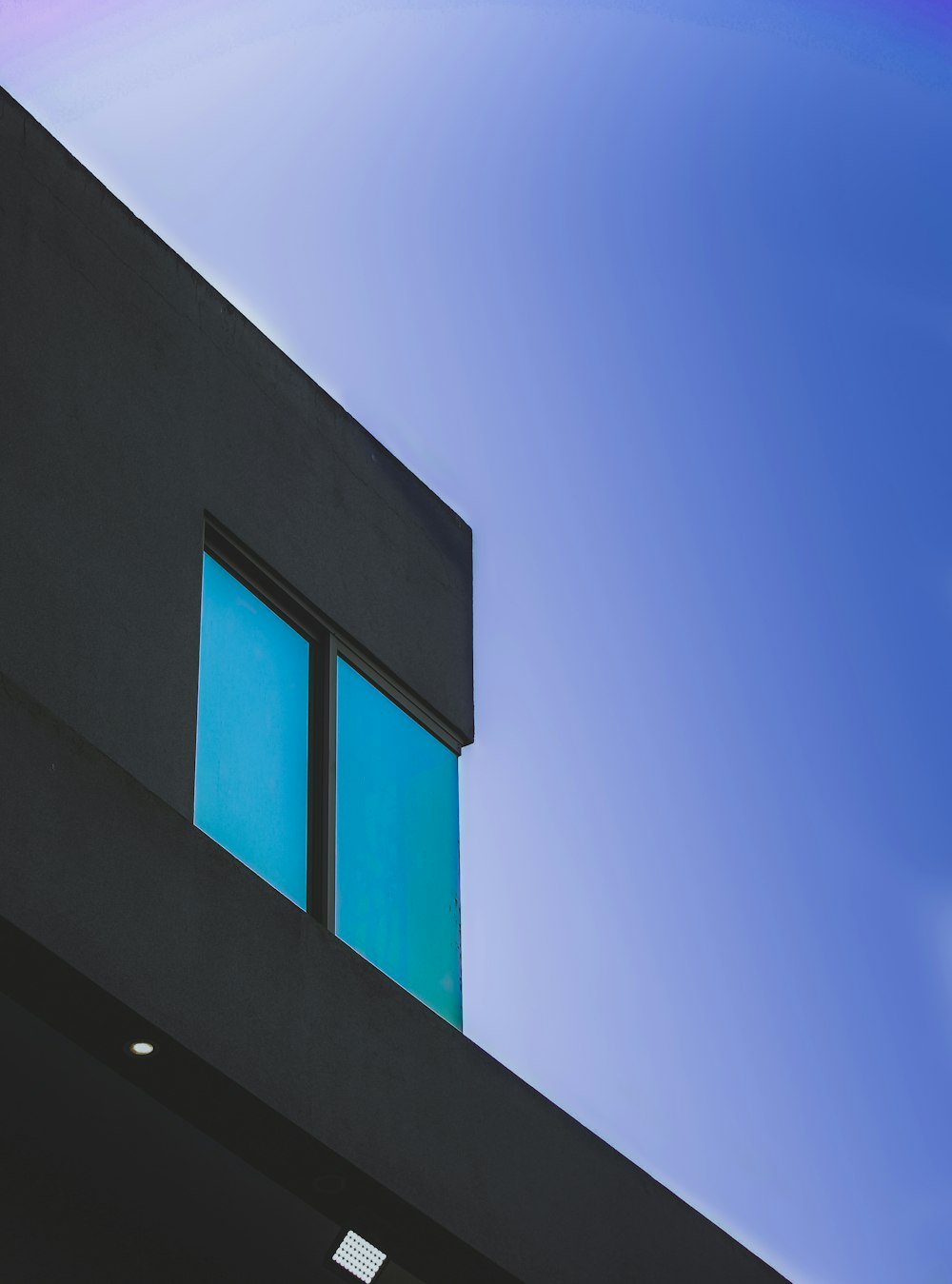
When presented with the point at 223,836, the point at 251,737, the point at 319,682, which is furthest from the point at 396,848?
the point at 223,836

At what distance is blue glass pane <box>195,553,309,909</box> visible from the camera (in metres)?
6.30

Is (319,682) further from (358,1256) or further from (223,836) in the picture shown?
(358,1256)

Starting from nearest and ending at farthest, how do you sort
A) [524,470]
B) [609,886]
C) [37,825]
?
1. [37,825]
2. [609,886]
3. [524,470]

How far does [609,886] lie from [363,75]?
12.9 m

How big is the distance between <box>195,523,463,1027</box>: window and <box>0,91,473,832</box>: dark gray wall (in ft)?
0.52

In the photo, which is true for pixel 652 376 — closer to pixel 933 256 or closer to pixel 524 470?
pixel 524 470

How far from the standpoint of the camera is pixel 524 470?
21.4 metres

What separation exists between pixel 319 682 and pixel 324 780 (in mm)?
576

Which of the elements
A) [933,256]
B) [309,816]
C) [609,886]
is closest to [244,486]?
[309,816]

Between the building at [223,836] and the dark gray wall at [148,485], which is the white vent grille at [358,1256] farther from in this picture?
the dark gray wall at [148,485]

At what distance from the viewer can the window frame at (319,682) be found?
6.57m

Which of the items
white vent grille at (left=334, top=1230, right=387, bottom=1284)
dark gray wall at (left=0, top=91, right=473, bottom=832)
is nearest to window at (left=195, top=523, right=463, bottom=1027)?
dark gray wall at (left=0, top=91, right=473, bottom=832)

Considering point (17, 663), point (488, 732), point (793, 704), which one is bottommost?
point (17, 663)

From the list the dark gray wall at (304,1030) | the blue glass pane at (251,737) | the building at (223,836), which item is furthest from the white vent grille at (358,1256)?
the blue glass pane at (251,737)
